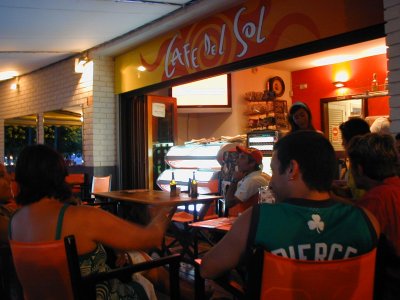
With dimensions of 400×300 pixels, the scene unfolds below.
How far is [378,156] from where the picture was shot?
212 cm

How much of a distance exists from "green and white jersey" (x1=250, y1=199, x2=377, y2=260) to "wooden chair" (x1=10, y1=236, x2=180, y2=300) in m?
0.81

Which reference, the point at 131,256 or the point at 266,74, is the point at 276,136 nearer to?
the point at 266,74

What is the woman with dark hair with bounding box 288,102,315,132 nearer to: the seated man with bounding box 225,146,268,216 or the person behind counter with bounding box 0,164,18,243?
the seated man with bounding box 225,146,268,216

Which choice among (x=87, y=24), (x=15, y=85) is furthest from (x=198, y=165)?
(x=15, y=85)

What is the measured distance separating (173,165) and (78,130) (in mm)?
2452

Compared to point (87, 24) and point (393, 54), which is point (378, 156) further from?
point (87, 24)

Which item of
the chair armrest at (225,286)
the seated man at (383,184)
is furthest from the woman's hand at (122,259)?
the seated man at (383,184)

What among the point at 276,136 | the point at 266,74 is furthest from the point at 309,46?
the point at 266,74

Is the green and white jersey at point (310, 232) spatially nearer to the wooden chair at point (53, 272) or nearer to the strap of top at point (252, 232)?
the strap of top at point (252, 232)

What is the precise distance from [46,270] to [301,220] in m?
1.11

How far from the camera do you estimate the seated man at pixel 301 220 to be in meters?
1.36

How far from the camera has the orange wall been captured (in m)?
7.46

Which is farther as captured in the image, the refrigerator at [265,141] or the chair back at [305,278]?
the refrigerator at [265,141]

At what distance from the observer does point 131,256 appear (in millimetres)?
2299
